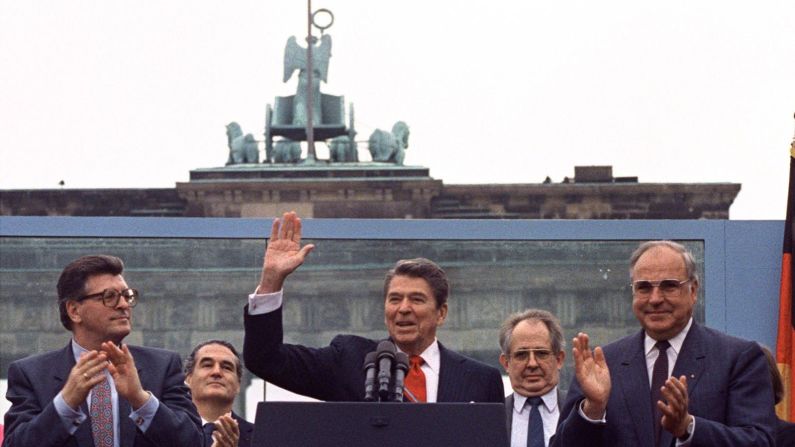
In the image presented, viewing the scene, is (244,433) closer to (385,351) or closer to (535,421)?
(535,421)

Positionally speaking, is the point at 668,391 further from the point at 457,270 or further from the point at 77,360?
the point at 457,270

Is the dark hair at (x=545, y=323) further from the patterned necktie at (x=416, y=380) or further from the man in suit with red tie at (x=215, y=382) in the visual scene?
the man in suit with red tie at (x=215, y=382)

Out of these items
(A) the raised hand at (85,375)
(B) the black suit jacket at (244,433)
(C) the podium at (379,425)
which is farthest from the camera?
(B) the black suit jacket at (244,433)

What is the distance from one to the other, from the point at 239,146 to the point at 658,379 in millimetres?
50423

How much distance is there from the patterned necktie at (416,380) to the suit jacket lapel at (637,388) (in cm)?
74

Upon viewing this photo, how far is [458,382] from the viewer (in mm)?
6324

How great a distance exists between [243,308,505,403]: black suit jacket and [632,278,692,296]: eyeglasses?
81 cm

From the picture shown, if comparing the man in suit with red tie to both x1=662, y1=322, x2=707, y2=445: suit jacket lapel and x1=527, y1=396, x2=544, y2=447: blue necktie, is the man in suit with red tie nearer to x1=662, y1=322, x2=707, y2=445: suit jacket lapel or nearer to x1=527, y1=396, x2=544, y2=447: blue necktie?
x1=527, y1=396, x2=544, y2=447: blue necktie

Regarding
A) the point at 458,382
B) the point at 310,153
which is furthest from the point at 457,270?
the point at 310,153

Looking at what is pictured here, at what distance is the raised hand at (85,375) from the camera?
5.66 m

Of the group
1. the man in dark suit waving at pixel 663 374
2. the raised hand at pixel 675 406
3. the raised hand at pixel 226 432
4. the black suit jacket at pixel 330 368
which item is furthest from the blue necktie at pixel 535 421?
the raised hand at pixel 675 406

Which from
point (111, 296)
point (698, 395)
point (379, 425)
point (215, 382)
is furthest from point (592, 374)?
point (215, 382)

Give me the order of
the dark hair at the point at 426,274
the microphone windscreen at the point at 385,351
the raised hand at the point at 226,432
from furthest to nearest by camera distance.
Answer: the dark hair at the point at 426,274, the raised hand at the point at 226,432, the microphone windscreen at the point at 385,351

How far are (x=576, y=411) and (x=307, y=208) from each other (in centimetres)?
5105
